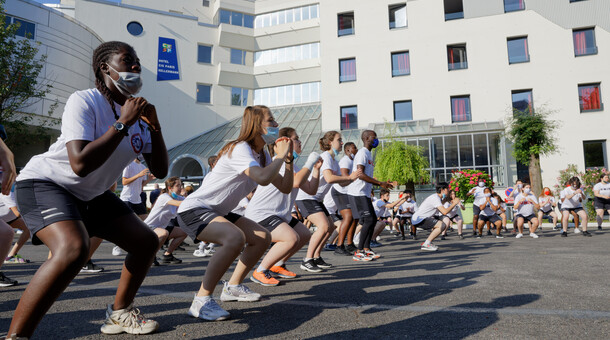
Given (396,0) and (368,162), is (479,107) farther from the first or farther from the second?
(368,162)

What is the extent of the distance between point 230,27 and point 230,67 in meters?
3.48

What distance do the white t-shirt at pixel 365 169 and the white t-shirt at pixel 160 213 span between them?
116 inches

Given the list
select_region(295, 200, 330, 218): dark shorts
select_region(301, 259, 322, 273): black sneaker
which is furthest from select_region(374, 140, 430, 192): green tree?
select_region(301, 259, 322, 273): black sneaker

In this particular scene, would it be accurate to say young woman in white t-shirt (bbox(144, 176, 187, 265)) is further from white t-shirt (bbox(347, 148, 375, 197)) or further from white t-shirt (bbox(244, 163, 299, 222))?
white t-shirt (bbox(347, 148, 375, 197))

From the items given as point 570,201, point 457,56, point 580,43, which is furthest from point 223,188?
point 580,43

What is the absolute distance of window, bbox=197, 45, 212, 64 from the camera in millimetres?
34281

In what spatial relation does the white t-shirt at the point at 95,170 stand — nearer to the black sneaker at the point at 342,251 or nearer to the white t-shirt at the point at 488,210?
the black sneaker at the point at 342,251

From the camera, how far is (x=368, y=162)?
6602 mm

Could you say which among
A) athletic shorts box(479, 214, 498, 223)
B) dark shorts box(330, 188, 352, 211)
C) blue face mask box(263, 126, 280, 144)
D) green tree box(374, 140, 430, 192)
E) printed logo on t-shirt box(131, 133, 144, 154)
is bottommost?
athletic shorts box(479, 214, 498, 223)

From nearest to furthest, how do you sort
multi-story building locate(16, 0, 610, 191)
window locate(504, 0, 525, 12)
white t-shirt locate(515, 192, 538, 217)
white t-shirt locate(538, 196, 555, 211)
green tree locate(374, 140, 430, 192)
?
white t-shirt locate(515, 192, 538, 217) < white t-shirt locate(538, 196, 555, 211) < green tree locate(374, 140, 430, 192) < multi-story building locate(16, 0, 610, 191) < window locate(504, 0, 525, 12)

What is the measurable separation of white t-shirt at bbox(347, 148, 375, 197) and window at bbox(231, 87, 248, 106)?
2922 centimetres

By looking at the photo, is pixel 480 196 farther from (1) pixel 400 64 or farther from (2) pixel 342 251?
(1) pixel 400 64

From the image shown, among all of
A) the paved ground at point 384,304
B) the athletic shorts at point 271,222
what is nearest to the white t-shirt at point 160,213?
the paved ground at point 384,304

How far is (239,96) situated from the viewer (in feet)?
115
